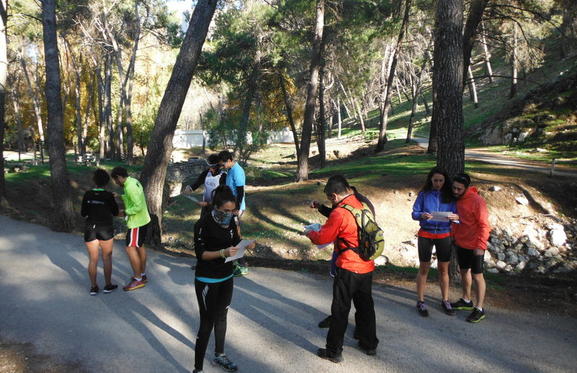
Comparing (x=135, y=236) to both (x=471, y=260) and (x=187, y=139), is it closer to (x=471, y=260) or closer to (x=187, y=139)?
(x=471, y=260)

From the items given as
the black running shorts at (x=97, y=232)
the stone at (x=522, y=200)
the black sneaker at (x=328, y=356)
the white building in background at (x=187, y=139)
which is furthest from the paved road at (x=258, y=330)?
the white building in background at (x=187, y=139)

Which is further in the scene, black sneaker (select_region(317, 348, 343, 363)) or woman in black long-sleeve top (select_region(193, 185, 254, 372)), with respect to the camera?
black sneaker (select_region(317, 348, 343, 363))

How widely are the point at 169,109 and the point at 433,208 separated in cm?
591

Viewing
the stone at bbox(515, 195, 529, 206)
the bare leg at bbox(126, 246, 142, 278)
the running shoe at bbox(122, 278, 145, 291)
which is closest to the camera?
the bare leg at bbox(126, 246, 142, 278)

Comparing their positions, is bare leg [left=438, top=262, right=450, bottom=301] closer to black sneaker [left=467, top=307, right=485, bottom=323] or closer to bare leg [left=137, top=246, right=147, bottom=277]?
black sneaker [left=467, top=307, right=485, bottom=323]

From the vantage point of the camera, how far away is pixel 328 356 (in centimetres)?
395

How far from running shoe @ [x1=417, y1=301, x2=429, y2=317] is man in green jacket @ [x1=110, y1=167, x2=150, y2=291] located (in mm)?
3879

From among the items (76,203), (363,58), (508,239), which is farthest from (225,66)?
(508,239)

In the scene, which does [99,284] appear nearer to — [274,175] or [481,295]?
[481,295]

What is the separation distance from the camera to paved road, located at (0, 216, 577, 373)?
3.93 m

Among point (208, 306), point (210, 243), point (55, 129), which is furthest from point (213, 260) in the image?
point (55, 129)

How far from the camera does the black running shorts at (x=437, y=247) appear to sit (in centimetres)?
493

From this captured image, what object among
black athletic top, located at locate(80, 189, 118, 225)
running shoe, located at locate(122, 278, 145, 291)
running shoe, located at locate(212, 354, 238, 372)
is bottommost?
running shoe, located at locate(212, 354, 238, 372)

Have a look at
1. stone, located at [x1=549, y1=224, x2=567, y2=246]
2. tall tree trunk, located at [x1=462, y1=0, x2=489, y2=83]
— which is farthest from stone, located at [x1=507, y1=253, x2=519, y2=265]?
tall tree trunk, located at [x1=462, y1=0, x2=489, y2=83]
